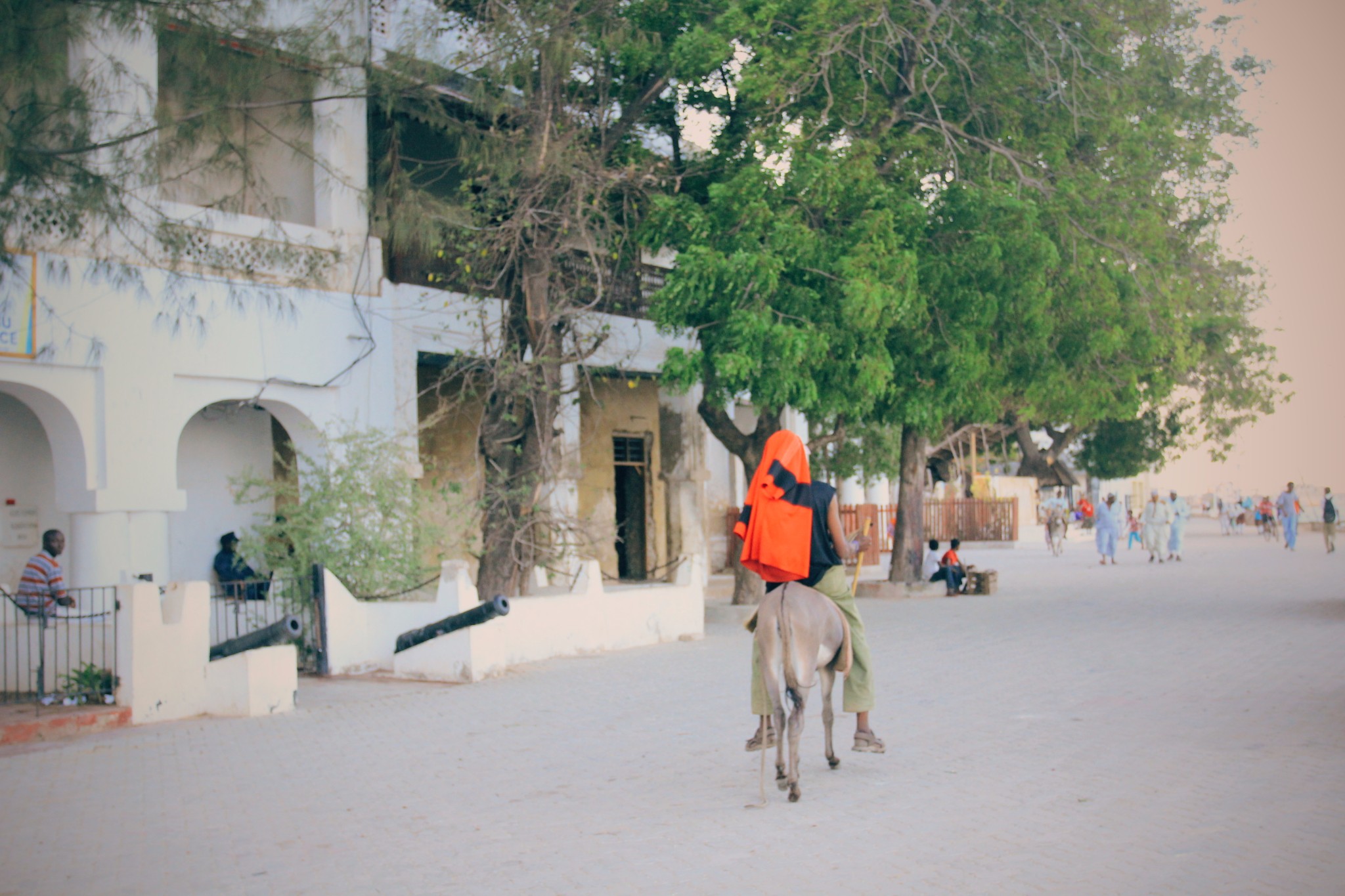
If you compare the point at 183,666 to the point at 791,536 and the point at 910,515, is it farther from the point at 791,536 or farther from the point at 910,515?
the point at 910,515

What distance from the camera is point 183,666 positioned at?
9.67 m

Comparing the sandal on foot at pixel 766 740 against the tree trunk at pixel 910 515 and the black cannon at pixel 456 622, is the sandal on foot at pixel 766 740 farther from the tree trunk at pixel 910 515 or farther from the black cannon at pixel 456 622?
the tree trunk at pixel 910 515

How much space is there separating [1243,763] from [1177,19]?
55.0 feet

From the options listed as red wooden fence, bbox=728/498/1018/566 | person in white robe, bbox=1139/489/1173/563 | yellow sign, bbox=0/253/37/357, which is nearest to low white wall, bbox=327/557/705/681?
yellow sign, bbox=0/253/37/357

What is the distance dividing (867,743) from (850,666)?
0.60 m

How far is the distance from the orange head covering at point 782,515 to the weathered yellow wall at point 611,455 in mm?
13408

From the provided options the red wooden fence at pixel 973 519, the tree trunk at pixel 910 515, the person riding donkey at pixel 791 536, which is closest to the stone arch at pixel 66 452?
the person riding donkey at pixel 791 536

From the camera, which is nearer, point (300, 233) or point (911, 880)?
point (911, 880)

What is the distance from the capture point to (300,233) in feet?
45.0

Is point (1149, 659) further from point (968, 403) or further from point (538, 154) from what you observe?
point (538, 154)

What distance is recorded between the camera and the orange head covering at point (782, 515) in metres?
6.32

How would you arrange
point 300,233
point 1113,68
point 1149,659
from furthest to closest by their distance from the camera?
point 1113,68 < point 300,233 < point 1149,659

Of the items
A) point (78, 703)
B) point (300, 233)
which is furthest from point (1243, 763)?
point (300, 233)

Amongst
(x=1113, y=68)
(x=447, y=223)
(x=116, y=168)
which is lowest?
(x=116, y=168)
